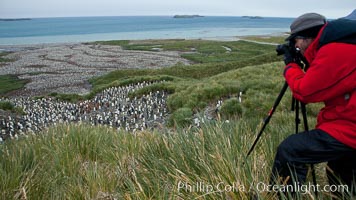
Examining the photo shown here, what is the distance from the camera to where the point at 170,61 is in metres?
55.2

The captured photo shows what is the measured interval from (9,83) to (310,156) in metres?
43.6

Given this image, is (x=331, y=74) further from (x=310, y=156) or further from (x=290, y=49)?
(x=310, y=156)

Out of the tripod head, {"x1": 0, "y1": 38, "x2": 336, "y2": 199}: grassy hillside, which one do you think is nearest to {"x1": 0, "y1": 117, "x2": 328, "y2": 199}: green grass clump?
{"x1": 0, "y1": 38, "x2": 336, "y2": 199}: grassy hillside

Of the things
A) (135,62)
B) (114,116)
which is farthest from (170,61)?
Result: (114,116)

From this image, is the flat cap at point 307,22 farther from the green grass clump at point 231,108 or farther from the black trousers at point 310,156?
the green grass clump at point 231,108

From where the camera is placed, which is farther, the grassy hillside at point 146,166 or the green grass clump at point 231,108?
the green grass clump at point 231,108

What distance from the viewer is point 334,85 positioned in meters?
2.83

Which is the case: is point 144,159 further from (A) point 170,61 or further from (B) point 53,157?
(A) point 170,61

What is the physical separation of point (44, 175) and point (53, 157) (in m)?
1.00

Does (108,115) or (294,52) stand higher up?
(294,52)

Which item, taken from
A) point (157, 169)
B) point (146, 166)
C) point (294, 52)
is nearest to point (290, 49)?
point (294, 52)

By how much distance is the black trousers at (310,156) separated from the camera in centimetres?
297

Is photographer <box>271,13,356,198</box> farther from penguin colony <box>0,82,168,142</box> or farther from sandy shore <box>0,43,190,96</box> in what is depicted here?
sandy shore <box>0,43,190,96</box>

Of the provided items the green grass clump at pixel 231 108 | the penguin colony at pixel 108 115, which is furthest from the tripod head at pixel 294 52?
the penguin colony at pixel 108 115
